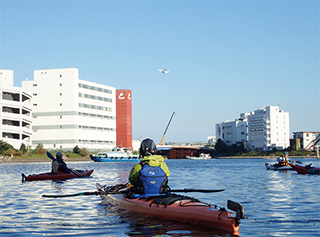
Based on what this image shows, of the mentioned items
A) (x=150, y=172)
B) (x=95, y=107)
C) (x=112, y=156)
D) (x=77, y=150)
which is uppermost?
(x=95, y=107)

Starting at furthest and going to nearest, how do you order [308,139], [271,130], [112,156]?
[271,130] → [308,139] → [112,156]

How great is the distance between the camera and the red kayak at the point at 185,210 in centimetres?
1001

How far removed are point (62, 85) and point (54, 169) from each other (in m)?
91.0

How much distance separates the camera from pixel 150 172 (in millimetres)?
12625

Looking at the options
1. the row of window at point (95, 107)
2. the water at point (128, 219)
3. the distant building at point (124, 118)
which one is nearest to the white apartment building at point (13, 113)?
the row of window at point (95, 107)

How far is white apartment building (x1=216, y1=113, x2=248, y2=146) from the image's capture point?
601 feet

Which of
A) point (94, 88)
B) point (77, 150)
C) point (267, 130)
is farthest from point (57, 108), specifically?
point (267, 130)

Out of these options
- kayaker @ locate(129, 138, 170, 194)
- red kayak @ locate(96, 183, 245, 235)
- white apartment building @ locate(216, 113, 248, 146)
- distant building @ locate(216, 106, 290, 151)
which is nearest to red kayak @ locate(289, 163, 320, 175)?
red kayak @ locate(96, 183, 245, 235)

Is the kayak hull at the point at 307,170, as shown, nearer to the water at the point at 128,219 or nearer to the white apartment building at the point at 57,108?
the water at the point at 128,219

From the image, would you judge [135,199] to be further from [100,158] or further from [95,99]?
[95,99]

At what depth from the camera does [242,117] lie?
19562 centimetres

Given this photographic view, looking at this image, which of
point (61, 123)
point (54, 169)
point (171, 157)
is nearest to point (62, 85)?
point (61, 123)

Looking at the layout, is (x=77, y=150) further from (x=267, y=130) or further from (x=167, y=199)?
(x=167, y=199)

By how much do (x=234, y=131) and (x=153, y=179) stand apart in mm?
177519
